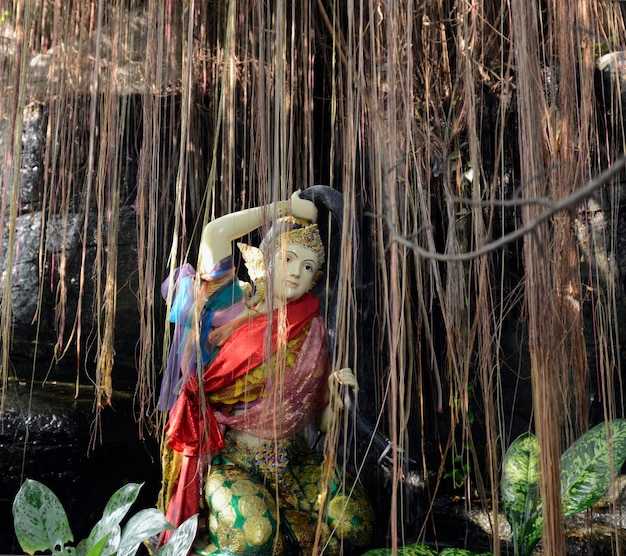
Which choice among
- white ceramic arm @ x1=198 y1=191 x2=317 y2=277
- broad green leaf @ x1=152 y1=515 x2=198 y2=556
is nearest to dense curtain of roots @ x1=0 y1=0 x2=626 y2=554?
white ceramic arm @ x1=198 y1=191 x2=317 y2=277

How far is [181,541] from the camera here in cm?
172

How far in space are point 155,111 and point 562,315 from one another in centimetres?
90

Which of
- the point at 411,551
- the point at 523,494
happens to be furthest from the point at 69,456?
the point at 523,494

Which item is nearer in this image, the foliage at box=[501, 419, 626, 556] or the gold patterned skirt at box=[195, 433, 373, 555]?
the foliage at box=[501, 419, 626, 556]

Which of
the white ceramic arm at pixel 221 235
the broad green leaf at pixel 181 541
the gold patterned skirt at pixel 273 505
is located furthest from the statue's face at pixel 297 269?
the broad green leaf at pixel 181 541

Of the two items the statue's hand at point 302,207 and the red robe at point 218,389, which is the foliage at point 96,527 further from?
the statue's hand at point 302,207

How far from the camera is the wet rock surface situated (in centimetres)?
242

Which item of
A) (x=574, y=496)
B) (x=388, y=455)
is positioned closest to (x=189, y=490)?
(x=388, y=455)

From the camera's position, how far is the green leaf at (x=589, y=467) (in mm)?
1722

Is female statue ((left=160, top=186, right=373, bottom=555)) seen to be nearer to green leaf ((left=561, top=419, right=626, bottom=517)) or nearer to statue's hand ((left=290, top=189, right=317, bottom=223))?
statue's hand ((left=290, top=189, right=317, bottom=223))

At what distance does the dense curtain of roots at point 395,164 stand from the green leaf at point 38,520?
10.0 inches

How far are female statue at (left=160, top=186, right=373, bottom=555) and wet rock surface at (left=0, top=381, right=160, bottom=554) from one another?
407mm

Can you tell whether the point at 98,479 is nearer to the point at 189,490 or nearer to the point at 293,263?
the point at 189,490

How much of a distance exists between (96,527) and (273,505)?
45cm
